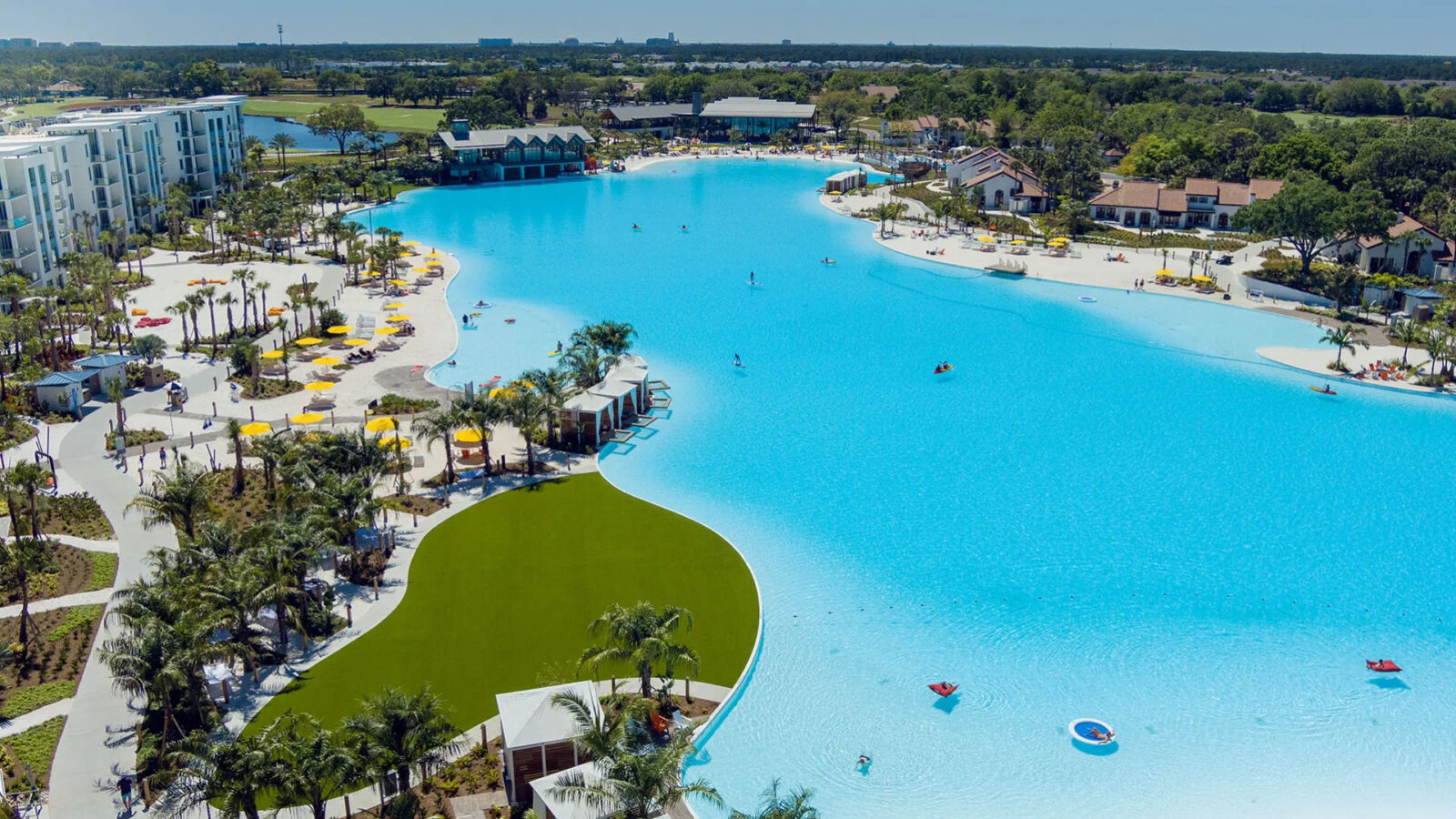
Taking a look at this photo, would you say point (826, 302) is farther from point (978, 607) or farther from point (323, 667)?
point (323, 667)

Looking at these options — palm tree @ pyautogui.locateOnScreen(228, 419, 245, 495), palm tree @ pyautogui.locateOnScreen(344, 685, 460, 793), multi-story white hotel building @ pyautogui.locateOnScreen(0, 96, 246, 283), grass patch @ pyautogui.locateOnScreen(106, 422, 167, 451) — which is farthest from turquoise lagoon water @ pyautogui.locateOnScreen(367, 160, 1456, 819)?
multi-story white hotel building @ pyautogui.locateOnScreen(0, 96, 246, 283)

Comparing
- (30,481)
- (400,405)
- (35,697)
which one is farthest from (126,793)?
(400,405)

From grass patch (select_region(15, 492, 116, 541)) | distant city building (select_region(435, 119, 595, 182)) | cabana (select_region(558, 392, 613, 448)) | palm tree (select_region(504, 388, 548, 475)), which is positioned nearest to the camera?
grass patch (select_region(15, 492, 116, 541))

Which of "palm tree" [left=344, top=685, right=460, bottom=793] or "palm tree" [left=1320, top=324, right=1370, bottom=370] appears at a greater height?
"palm tree" [left=1320, top=324, right=1370, bottom=370]

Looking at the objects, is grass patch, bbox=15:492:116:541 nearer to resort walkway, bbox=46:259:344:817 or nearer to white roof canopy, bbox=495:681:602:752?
resort walkway, bbox=46:259:344:817

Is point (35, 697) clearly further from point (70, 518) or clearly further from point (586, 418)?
point (586, 418)

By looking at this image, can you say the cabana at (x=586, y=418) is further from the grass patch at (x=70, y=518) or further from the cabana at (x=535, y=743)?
the cabana at (x=535, y=743)
